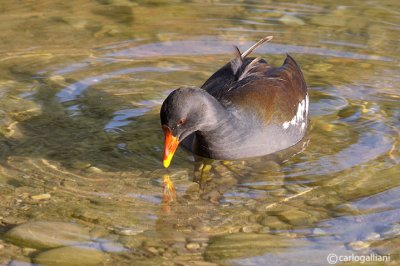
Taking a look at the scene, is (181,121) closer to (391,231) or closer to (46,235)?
(46,235)

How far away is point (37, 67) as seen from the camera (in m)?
9.36

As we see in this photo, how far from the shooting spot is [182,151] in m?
7.60

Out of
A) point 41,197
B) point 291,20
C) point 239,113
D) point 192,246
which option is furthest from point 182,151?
point 291,20

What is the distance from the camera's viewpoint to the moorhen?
6.78 m

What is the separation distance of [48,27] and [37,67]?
4.43ft

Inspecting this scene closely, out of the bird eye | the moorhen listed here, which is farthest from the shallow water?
the bird eye

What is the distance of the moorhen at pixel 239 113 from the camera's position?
6.78 meters

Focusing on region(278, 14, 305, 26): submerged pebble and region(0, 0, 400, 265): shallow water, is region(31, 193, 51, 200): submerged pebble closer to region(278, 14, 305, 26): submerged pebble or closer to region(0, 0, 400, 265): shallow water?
region(0, 0, 400, 265): shallow water

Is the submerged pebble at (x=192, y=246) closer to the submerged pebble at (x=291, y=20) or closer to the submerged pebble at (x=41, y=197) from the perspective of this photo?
the submerged pebble at (x=41, y=197)

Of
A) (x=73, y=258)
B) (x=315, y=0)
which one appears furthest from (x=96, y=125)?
(x=315, y=0)

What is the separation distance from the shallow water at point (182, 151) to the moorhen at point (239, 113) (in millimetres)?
152

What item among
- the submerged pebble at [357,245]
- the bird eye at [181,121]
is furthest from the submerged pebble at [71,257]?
the submerged pebble at [357,245]

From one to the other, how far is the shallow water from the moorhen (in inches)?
6.0

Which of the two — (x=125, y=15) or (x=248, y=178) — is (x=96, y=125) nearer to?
(x=248, y=178)
